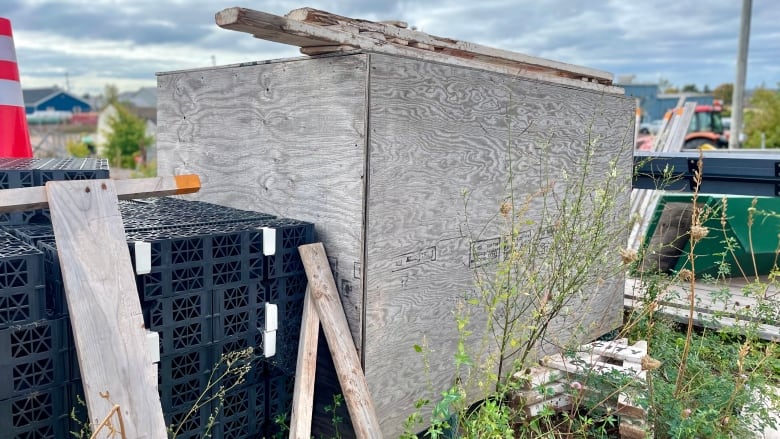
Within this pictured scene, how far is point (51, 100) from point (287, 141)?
93073 millimetres

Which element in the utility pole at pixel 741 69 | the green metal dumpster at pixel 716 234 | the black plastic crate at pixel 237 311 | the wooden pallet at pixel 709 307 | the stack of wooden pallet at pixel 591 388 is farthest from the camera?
the utility pole at pixel 741 69

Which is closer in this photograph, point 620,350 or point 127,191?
point 127,191

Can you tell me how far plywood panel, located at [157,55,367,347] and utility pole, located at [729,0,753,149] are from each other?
1342 centimetres

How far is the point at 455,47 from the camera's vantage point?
3588 mm

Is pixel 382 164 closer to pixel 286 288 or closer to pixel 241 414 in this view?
pixel 286 288

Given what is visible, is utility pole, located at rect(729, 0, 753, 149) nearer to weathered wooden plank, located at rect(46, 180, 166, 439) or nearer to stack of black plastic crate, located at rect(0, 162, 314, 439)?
stack of black plastic crate, located at rect(0, 162, 314, 439)

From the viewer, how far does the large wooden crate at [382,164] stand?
3033mm

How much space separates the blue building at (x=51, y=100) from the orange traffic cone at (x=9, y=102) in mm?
85049

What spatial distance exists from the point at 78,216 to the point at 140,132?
3955cm

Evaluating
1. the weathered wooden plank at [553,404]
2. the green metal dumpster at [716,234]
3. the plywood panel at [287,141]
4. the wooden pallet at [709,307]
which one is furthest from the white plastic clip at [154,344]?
the green metal dumpster at [716,234]

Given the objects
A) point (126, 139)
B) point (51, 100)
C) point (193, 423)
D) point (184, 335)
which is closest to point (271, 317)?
point (184, 335)

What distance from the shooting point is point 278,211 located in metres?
3.44

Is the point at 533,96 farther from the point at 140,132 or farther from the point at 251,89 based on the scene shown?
the point at 140,132

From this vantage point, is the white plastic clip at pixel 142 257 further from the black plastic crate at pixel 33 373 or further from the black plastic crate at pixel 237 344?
the black plastic crate at pixel 237 344
